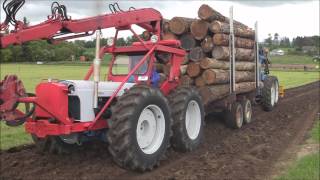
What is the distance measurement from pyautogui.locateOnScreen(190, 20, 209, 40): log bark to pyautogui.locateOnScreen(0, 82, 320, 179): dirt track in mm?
2306

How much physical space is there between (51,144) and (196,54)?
465 cm

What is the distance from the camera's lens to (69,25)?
780cm

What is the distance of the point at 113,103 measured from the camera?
26.0 ft

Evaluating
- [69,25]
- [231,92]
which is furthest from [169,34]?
[69,25]

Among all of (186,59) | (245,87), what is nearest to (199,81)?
(186,59)

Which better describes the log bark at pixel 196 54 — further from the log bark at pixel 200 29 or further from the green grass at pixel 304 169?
the green grass at pixel 304 169

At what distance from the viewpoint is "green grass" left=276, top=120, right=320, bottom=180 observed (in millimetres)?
7227

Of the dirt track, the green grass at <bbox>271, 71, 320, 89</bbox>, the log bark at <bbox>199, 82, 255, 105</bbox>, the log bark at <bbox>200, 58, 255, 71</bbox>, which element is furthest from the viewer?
the green grass at <bbox>271, 71, 320, 89</bbox>

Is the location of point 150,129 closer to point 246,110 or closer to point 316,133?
point 316,133

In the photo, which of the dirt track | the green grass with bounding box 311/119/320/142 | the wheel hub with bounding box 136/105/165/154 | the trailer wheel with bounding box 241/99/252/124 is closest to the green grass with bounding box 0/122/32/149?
the dirt track

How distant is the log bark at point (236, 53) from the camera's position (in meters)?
11.6

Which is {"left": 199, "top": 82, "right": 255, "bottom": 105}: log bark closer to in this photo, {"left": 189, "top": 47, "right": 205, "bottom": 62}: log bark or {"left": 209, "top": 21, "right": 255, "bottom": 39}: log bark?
{"left": 189, "top": 47, "right": 205, "bottom": 62}: log bark

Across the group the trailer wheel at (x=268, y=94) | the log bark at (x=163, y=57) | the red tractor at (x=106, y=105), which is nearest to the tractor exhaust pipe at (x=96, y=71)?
the red tractor at (x=106, y=105)

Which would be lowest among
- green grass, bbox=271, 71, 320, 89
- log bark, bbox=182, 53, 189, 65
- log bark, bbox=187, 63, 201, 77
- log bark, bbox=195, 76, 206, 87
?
green grass, bbox=271, 71, 320, 89
